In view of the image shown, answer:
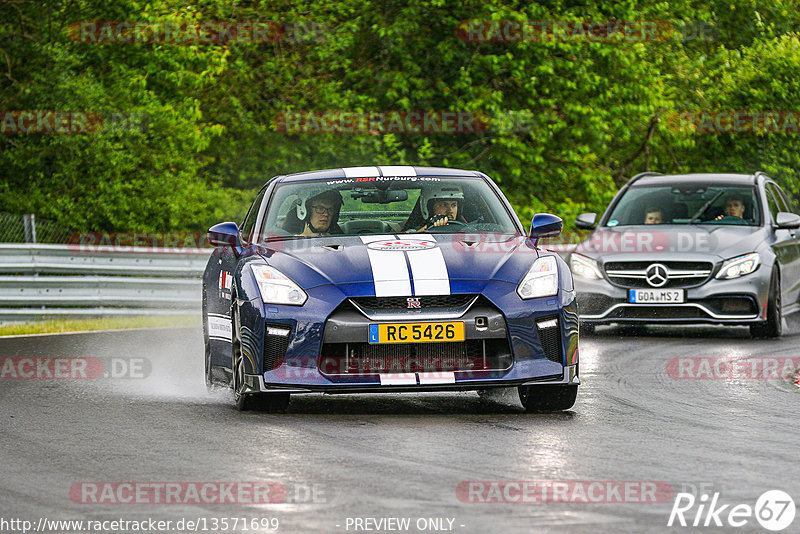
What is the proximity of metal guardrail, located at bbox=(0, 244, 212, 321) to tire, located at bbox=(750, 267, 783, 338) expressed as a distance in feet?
23.9

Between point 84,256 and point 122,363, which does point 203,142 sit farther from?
point 122,363

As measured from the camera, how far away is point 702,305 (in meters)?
14.4

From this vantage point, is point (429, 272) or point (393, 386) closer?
point (393, 386)

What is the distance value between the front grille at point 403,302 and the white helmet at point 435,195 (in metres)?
1.51

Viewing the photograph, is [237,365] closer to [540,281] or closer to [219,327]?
[219,327]

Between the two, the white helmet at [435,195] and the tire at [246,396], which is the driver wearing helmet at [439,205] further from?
the tire at [246,396]

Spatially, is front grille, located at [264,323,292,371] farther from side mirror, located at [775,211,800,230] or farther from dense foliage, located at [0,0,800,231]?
dense foliage, located at [0,0,800,231]

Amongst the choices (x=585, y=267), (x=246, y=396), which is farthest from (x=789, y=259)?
(x=246, y=396)

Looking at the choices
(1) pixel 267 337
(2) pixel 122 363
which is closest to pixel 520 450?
(1) pixel 267 337

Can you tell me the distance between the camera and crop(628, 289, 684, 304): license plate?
1446 centimetres

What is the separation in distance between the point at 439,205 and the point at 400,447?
279 cm

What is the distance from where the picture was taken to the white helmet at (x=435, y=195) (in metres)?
10.0

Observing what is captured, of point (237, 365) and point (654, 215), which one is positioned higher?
point (237, 365)

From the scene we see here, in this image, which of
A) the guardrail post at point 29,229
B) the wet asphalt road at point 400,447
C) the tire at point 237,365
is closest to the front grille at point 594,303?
the wet asphalt road at point 400,447
